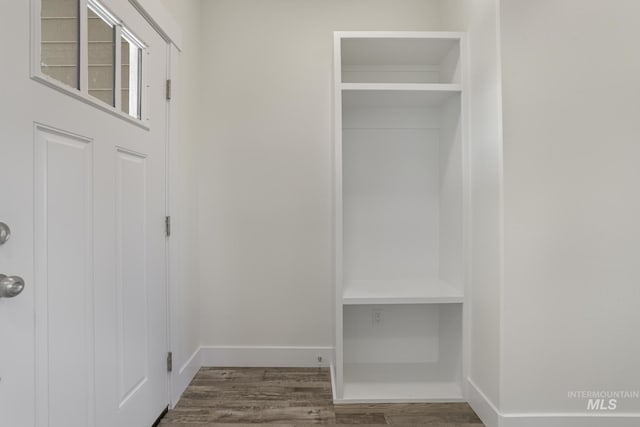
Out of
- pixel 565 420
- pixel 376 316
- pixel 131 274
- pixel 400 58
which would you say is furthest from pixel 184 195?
pixel 565 420

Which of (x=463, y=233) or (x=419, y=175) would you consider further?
(x=419, y=175)

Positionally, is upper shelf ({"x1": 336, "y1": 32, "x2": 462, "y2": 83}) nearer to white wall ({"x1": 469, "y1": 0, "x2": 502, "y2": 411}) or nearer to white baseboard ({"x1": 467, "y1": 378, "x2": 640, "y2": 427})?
white wall ({"x1": 469, "y1": 0, "x2": 502, "y2": 411})

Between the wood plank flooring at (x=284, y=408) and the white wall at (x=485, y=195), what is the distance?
0.89 feet

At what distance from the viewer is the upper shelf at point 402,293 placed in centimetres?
200

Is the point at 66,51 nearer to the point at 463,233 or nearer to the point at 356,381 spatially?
the point at 463,233

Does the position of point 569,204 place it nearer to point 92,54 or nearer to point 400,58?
point 400,58

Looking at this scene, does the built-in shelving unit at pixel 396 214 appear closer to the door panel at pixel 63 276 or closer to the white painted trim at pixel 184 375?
the white painted trim at pixel 184 375

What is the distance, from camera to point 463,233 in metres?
2.04

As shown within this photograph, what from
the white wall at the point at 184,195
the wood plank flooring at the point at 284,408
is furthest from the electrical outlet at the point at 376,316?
the white wall at the point at 184,195

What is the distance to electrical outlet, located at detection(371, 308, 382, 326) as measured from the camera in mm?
2418

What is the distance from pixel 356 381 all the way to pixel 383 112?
1.76 meters

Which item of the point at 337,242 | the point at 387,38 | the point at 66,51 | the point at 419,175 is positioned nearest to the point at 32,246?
the point at 66,51

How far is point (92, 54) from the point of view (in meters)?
1.32

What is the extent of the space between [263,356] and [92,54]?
200cm
